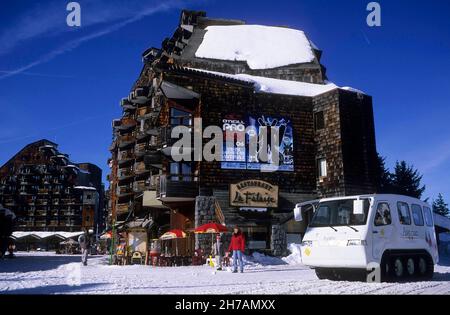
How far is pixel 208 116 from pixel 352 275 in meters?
15.3

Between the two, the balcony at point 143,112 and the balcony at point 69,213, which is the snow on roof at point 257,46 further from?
the balcony at point 69,213

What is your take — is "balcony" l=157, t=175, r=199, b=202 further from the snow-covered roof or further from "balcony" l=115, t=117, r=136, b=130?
the snow-covered roof

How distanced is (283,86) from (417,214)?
18.7m

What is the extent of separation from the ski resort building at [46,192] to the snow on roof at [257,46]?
62.4 meters

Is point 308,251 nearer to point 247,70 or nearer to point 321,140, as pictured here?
point 321,140

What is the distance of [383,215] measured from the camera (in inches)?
431

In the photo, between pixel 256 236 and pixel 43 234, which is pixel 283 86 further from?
pixel 43 234

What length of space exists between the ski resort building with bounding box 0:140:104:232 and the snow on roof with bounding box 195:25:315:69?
62.4 m

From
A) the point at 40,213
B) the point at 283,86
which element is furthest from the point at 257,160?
the point at 40,213

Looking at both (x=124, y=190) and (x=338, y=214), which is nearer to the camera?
(x=338, y=214)

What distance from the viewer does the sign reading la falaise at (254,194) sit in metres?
24.5

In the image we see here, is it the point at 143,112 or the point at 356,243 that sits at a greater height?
the point at 143,112

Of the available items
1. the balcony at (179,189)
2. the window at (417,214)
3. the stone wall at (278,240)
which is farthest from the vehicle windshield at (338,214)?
the balcony at (179,189)
